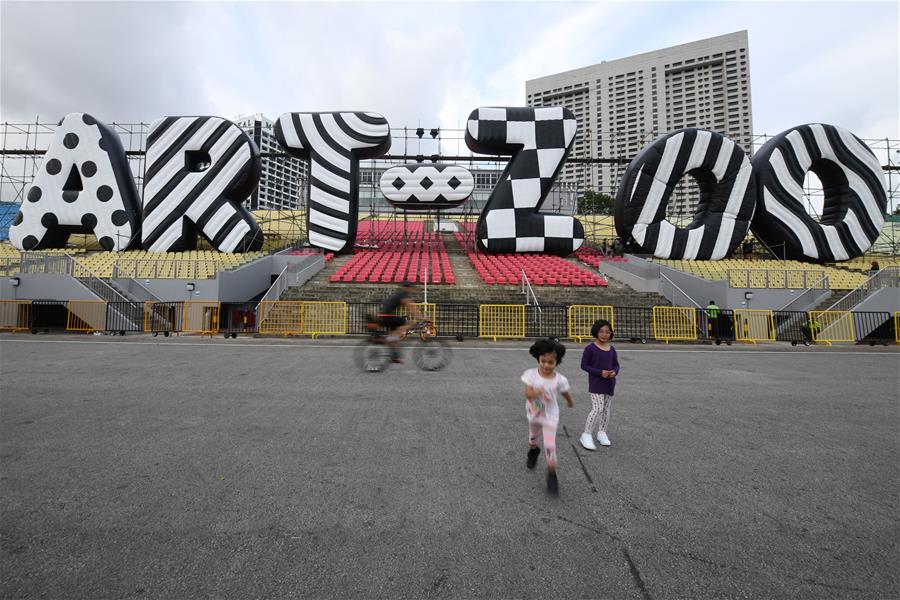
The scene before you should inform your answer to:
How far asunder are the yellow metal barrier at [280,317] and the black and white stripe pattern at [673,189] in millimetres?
16861

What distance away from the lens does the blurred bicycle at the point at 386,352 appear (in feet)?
24.8

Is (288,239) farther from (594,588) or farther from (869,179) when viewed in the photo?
(869,179)

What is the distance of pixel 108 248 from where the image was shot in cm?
2030

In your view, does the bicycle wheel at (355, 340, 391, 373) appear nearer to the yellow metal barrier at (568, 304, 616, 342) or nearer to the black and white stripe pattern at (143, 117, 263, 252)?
the yellow metal barrier at (568, 304, 616, 342)

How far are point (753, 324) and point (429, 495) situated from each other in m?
15.1

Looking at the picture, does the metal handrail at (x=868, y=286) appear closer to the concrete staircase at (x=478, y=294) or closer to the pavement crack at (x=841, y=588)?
the concrete staircase at (x=478, y=294)

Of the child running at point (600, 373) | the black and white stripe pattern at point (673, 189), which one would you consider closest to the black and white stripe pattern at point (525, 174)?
Result: the black and white stripe pattern at point (673, 189)

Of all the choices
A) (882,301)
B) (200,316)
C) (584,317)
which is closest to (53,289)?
(200,316)

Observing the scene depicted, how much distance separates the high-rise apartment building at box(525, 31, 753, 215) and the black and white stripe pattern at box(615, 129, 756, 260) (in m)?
55.5

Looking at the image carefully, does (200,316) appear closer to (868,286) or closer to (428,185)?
(428,185)

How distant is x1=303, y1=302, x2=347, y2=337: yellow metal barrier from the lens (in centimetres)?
1294

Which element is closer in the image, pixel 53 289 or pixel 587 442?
pixel 587 442

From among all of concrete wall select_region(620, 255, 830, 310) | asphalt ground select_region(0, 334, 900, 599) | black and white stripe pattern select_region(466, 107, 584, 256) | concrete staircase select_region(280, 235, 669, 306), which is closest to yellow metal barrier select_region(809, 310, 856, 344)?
concrete wall select_region(620, 255, 830, 310)

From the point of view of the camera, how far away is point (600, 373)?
3.95m
